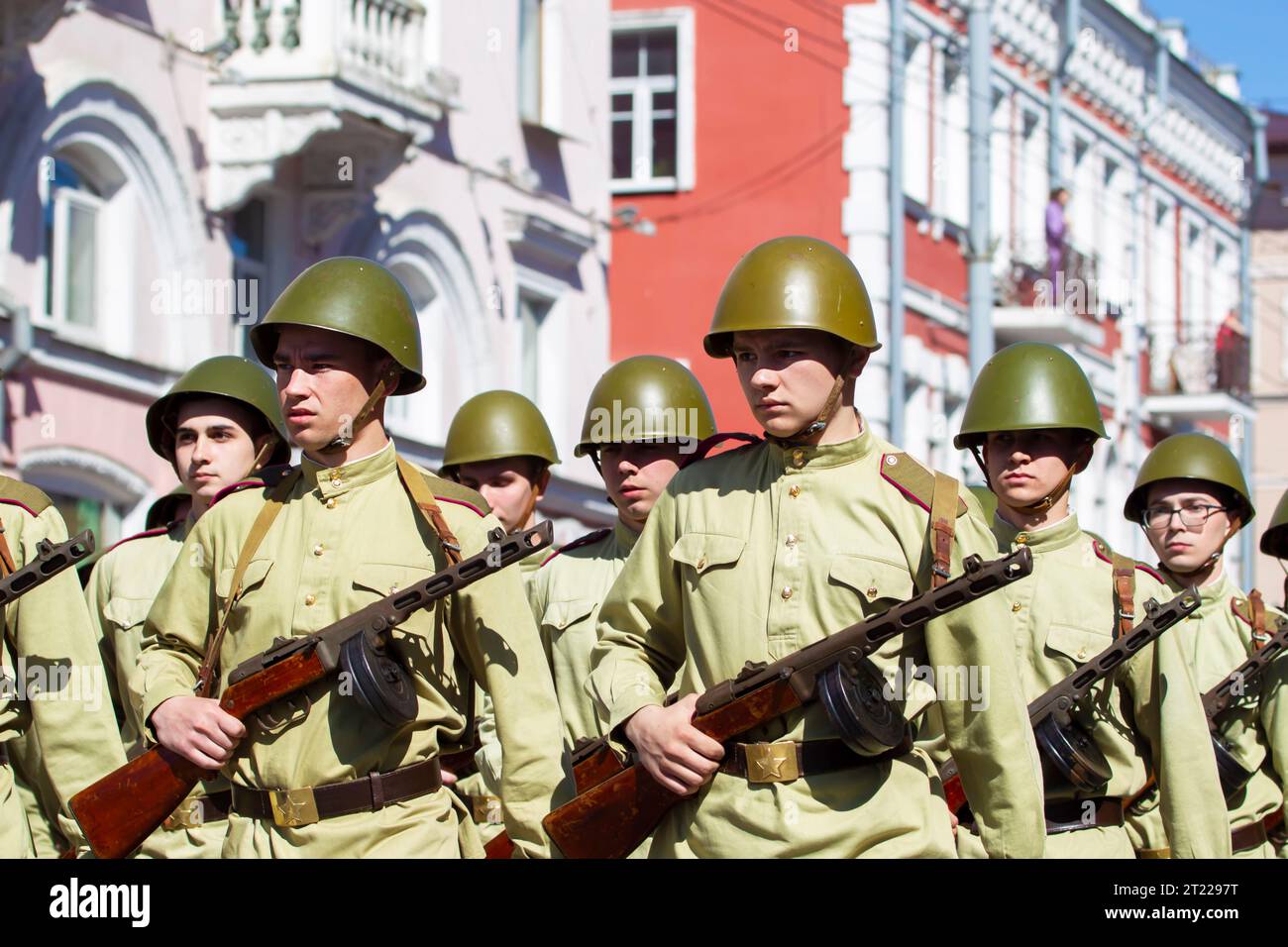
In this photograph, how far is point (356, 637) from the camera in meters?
6.55

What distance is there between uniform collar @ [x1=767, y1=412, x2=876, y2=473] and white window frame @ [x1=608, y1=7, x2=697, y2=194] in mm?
25758

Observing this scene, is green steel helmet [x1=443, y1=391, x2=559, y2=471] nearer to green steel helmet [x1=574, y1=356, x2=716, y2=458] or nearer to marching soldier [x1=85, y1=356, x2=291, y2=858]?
green steel helmet [x1=574, y1=356, x2=716, y2=458]

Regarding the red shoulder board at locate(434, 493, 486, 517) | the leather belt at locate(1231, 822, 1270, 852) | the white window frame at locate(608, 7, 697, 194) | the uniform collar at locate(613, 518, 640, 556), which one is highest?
the white window frame at locate(608, 7, 697, 194)

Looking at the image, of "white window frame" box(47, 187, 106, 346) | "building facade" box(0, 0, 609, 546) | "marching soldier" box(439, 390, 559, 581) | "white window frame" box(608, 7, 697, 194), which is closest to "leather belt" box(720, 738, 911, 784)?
"marching soldier" box(439, 390, 559, 581)

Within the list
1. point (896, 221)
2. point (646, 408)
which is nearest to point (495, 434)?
point (646, 408)

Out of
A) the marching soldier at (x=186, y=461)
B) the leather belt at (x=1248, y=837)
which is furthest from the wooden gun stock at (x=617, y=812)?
the leather belt at (x=1248, y=837)

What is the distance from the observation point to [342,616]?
22.1 feet

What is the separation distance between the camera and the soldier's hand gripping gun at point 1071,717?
7.88 meters

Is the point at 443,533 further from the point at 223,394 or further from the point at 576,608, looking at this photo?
the point at 576,608

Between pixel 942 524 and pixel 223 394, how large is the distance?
12.5 ft

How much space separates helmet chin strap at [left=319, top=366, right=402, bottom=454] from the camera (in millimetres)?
6930

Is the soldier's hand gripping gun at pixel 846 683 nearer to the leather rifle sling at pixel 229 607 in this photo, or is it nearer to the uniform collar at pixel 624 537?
the leather rifle sling at pixel 229 607
